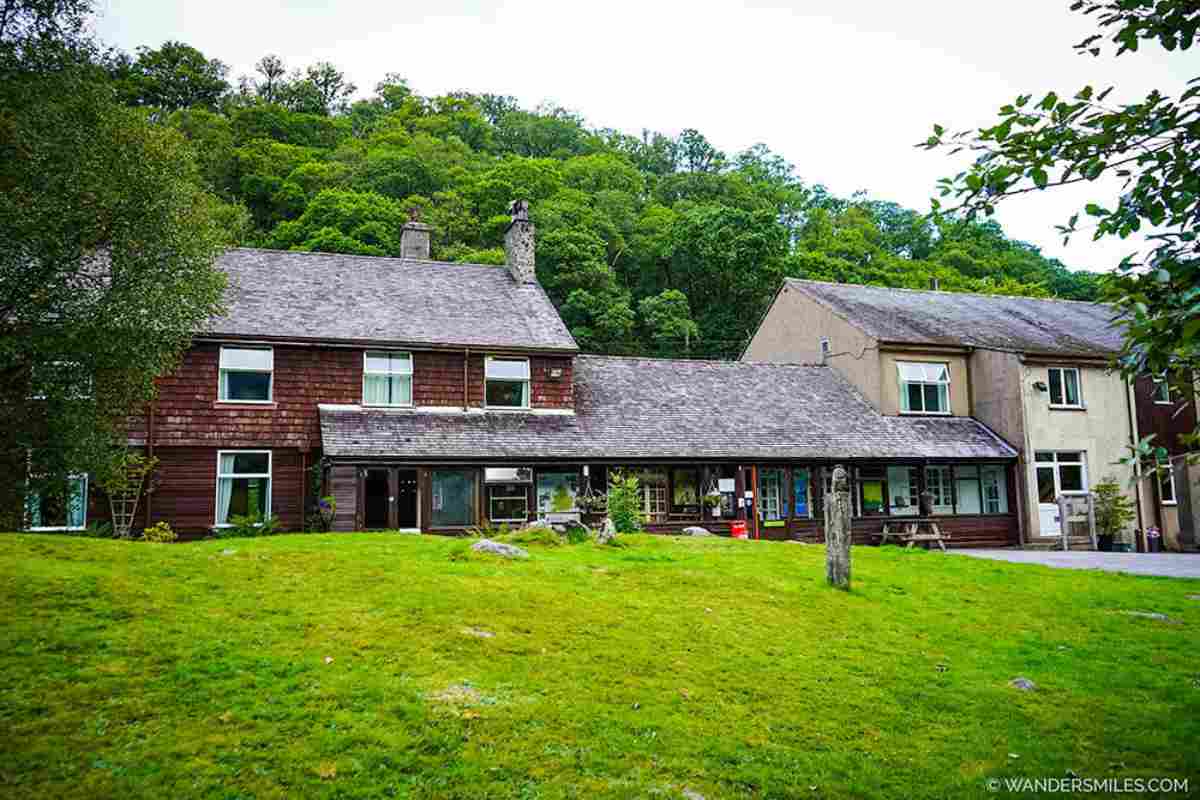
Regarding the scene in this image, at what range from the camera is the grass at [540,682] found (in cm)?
658

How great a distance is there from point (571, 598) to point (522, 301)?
682 inches

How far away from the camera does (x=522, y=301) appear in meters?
28.1

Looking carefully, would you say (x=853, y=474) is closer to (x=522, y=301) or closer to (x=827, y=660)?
(x=522, y=301)

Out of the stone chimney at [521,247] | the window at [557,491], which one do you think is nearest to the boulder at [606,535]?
the window at [557,491]

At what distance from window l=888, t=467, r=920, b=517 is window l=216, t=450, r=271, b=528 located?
64.1 ft

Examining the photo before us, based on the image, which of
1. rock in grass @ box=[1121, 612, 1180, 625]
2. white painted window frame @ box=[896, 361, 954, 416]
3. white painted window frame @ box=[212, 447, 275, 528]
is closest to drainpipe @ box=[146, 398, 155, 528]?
white painted window frame @ box=[212, 447, 275, 528]

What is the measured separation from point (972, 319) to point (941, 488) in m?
7.86

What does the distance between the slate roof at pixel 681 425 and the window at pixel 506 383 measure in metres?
0.53

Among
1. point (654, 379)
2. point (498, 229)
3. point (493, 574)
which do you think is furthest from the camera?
point (498, 229)

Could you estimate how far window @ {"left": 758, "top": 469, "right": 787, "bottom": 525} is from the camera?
28.0 m

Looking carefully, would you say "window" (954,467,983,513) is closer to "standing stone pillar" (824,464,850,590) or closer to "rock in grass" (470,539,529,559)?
"standing stone pillar" (824,464,850,590)

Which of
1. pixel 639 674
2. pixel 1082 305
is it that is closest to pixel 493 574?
pixel 639 674

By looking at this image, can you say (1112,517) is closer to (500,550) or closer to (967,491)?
(967,491)

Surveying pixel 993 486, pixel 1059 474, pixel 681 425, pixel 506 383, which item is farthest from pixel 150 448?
pixel 1059 474
